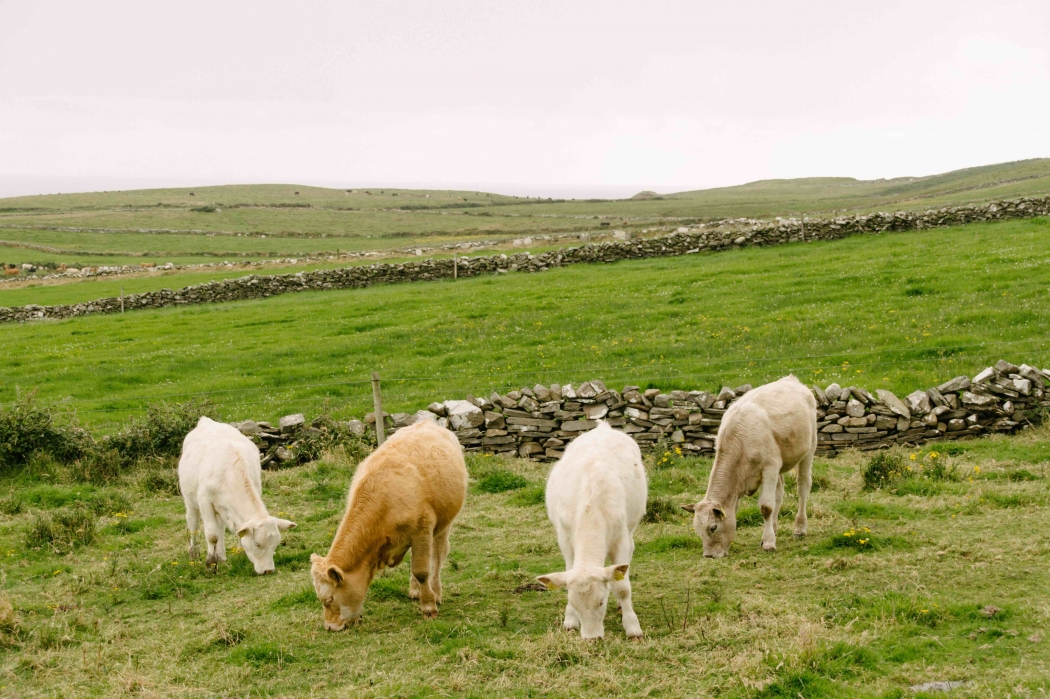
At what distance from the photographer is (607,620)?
8133mm

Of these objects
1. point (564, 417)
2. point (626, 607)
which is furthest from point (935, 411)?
point (626, 607)

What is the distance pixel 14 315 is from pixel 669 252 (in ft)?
96.4

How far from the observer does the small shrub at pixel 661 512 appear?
11477 millimetres

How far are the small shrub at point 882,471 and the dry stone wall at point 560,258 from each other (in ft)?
75.0

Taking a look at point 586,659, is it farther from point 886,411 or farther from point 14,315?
point 14,315

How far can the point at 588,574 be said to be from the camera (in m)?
7.32

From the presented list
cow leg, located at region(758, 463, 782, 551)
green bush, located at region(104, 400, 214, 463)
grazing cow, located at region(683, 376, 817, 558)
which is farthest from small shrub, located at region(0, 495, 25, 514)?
cow leg, located at region(758, 463, 782, 551)

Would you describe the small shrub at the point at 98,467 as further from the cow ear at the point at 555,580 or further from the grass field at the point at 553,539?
the cow ear at the point at 555,580

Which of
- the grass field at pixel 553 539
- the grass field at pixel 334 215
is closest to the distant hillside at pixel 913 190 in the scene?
the grass field at pixel 334 215

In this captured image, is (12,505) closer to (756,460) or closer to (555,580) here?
(555,580)

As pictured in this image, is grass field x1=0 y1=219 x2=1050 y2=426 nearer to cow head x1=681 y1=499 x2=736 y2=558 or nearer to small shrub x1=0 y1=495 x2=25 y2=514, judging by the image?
small shrub x1=0 y1=495 x2=25 y2=514

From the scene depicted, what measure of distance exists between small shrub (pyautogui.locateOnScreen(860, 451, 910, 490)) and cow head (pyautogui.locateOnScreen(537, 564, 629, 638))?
252 inches

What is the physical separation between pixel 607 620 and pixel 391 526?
7.82 ft

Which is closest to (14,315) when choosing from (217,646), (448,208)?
(217,646)
